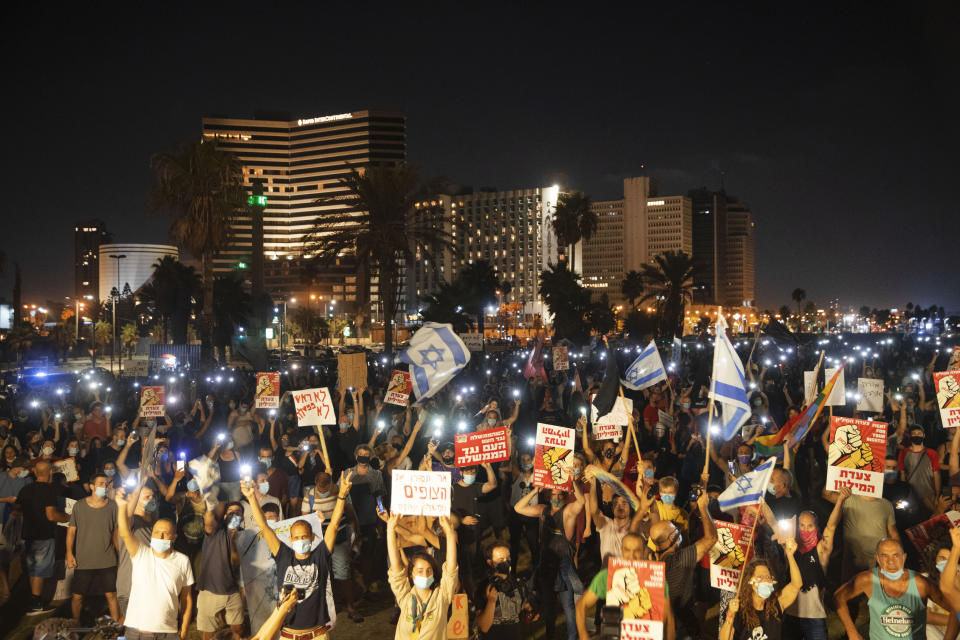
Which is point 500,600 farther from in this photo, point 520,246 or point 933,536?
point 520,246

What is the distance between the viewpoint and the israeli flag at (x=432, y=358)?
11047 mm

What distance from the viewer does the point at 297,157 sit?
190 m

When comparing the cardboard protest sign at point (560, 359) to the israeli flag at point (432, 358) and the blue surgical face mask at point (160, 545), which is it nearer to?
the israeli flag at point (432, 358)

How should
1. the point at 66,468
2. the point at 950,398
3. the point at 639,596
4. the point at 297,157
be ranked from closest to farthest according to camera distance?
the point at 639,596 → the point at 66,468 → the point at 950,398 → the point at 297,157

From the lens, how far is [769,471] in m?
5.96

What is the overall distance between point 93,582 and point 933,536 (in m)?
7.32

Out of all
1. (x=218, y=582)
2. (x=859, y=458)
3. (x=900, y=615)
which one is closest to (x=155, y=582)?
(x=218, y=582)

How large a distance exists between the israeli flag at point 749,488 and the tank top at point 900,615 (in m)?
1.05

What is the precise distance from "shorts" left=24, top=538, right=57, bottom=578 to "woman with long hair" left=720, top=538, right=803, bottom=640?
6.63 meters

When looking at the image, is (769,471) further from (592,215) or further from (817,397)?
(592,215)

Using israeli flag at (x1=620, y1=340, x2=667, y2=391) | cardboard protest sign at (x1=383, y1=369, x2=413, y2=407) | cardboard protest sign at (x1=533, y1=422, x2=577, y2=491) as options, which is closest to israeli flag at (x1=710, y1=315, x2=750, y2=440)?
cardboard protest sign at (x1=533, y1=422, x2=577, y2=491)

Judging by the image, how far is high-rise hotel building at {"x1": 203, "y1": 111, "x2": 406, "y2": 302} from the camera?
181125 millimetres

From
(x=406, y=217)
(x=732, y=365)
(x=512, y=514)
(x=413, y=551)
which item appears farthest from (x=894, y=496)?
(x=406, y=217)

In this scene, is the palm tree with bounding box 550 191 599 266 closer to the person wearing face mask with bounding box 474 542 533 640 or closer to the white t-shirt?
the person wearing face mask with bounding box 474 542 533 640
